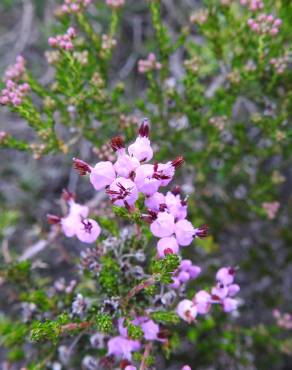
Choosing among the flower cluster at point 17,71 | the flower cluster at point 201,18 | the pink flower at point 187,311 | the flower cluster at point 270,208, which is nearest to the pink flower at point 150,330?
the pink flower at point 187,311

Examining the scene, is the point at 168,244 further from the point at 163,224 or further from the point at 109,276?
the point at 109,276

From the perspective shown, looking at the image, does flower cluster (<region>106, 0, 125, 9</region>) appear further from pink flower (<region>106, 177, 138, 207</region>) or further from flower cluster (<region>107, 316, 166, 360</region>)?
flower cluster (<region>107, 316, 166, 360</region>)

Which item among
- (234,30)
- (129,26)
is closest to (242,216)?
(234,30)

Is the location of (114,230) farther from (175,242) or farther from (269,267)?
(269,267)

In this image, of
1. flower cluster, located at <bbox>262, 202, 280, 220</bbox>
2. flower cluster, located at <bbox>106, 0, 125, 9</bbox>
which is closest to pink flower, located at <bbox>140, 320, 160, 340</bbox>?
flower cluster, located at <bbox>262, 202, 280, 220</bbox>

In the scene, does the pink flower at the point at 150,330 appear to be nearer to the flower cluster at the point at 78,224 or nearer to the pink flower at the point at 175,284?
the pink flower at the point at 175,284
